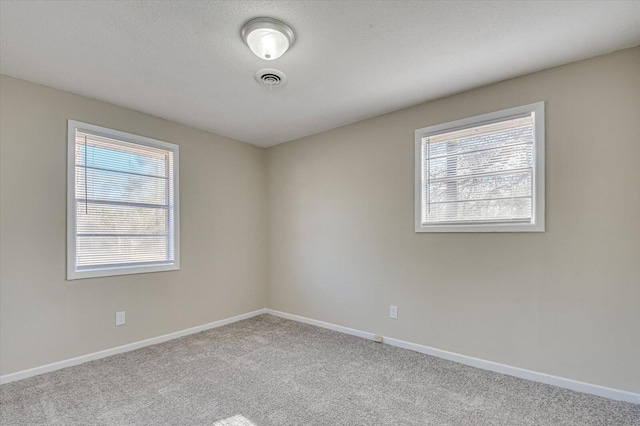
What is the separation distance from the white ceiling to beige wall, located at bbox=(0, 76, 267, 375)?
307 mm

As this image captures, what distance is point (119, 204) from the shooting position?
3.08 metres

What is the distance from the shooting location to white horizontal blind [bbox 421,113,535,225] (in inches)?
98.0

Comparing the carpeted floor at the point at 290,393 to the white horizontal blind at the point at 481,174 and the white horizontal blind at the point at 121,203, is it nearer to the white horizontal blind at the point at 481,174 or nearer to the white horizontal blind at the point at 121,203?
the white horizontal blind at the point at 121,203

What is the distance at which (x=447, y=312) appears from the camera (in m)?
2.84

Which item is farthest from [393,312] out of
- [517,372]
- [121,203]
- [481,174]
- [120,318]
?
[121,203]

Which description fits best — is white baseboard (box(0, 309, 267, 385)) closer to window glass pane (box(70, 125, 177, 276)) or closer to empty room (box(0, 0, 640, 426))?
empty room (box(0, 0, 640, 426))

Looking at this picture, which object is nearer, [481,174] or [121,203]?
[481,174]

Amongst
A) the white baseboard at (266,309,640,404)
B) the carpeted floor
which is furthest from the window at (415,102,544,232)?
the carpeted floor

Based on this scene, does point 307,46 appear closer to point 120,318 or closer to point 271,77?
point 271,77

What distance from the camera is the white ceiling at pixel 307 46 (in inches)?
68.2

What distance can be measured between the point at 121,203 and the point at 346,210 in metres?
2.28

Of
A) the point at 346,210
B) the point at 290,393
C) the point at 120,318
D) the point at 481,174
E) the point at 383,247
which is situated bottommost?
the point at 290,393

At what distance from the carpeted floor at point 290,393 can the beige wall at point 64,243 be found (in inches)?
12.5

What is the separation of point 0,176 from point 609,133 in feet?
14.3
